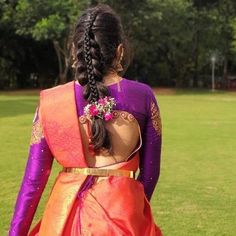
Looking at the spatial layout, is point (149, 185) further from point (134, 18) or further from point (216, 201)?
point (134, 18)

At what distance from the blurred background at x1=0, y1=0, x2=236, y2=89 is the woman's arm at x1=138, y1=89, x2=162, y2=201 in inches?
1092

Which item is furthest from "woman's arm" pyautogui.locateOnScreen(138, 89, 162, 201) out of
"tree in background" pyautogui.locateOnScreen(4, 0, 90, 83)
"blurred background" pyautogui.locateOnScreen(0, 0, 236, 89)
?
"tree in background" pyautogui.locateOnScreen(4, 0, 90, 83)

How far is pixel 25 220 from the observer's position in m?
2.24

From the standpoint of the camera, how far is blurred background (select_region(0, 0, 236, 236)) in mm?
6422

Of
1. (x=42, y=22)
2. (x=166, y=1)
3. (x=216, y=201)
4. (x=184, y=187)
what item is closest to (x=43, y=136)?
(x=216, y=201)

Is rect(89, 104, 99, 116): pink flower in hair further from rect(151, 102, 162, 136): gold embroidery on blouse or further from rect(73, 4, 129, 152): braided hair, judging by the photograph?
rect(151, 102, 162, 136): gold embroidery on blouse

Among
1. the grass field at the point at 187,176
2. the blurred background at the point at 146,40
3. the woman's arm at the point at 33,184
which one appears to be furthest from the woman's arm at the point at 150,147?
the blurred background at the point at 146,40

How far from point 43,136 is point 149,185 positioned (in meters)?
0.52

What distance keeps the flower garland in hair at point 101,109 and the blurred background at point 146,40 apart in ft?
91.5

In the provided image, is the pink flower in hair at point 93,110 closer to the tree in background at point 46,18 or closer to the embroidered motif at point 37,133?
the embroidered motif at point 37,133

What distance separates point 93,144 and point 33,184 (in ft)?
1.02

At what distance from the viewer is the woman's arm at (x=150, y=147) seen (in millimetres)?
2318

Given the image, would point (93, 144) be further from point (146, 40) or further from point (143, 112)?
point (146, 40)

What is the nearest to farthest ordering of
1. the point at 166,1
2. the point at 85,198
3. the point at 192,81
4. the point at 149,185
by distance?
the point at 85,198 → the point at 149,185 → the point at 166,1 → the point at 192,81
